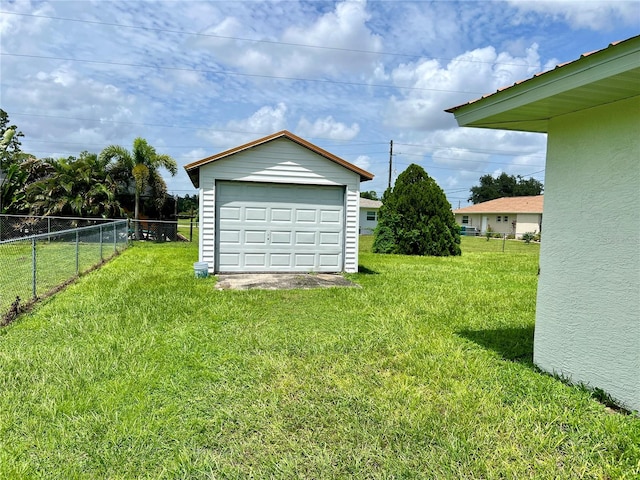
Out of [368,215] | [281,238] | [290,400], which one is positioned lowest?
[290,400]

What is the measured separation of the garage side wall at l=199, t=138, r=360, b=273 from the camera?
980 cm

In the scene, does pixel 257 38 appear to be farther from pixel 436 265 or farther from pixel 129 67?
pixel 436 265

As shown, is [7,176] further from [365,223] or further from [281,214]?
[365,223]

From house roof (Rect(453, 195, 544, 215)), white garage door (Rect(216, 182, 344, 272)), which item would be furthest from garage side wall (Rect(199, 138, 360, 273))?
house roof (Rect(453, 195, 544, 215))

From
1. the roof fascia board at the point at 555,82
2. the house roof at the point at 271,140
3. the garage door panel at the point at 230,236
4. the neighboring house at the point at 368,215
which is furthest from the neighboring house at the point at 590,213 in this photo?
the neighboring house at the point at 368,215

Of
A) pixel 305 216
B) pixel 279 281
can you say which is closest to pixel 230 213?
pixel 305 216

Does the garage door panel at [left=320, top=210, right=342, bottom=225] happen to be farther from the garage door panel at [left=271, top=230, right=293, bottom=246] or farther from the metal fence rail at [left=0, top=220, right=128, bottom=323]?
the metal fence rail at [left=0, top=220, right=128, bottom=323]

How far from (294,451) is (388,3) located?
1120 centimetres

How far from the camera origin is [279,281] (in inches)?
361

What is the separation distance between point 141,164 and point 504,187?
2425 inches

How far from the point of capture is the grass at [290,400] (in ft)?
8.25

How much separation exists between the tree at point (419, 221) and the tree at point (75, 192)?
12.3m

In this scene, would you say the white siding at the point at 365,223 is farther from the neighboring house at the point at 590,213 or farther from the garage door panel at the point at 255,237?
the neighboring house at the point at 590,213

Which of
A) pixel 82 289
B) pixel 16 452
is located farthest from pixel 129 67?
pixel 16 452
